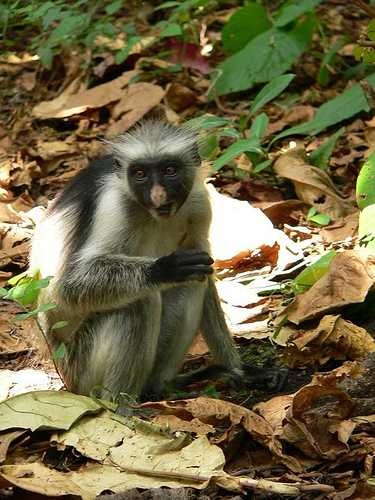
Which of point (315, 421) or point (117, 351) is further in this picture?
point (117, 351)

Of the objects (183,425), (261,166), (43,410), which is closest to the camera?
(183,425)

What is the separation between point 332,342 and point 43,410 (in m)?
1.77

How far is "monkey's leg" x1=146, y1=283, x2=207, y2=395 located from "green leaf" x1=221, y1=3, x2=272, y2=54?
4509 mm

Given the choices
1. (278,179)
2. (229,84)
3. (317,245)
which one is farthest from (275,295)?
(229,84)

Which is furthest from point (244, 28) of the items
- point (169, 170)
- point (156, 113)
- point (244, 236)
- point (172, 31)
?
point (169, 170)

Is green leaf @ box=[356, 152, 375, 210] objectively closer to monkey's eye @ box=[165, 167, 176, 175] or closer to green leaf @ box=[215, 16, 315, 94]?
monkey's eye @ box=[165, 167, 176, 175]

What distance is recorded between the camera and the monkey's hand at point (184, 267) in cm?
584

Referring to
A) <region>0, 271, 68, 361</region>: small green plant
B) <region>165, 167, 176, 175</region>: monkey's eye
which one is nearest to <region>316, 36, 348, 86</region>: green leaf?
<region>165, 167, 176, 175</region>: monkey's eye

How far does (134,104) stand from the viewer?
33.0 ft

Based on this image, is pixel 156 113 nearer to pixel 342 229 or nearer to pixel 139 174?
pixel 342 229

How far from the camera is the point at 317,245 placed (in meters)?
7.78

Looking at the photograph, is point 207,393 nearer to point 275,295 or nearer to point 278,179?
point 275,295

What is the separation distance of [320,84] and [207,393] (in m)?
5.16

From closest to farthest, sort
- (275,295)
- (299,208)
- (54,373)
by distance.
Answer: (54,373)
(275,295)
(299,208)
